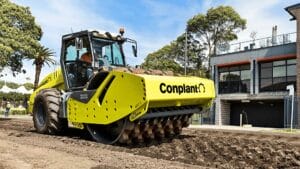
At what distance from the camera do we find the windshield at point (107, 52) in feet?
41.5

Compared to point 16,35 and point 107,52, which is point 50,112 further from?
point 16,35

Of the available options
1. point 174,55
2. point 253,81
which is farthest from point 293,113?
point 174,55

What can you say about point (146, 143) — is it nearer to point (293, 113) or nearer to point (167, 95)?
point (167, 95)

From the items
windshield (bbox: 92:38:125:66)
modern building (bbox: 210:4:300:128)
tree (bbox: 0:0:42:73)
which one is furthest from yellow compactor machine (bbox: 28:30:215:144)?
modern building (bbox: 210:4:300:128)

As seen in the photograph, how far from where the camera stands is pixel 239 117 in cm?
3922

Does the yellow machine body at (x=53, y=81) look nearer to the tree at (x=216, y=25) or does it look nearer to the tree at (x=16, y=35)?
the tree at (x=16, y=35)

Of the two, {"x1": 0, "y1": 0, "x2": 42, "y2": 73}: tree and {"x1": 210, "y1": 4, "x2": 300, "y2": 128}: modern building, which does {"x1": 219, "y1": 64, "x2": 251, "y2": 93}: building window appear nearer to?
{"x1": 210, "y1": 4, "x2": 300, "y2": 128}: modern building

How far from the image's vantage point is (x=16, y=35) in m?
25.0

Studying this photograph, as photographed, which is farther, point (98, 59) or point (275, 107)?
point (275, 107)

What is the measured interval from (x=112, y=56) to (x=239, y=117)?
27.9m

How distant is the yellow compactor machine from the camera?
1047 centimetres

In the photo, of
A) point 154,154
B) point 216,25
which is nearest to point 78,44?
point 154,154

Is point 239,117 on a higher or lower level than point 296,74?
lower

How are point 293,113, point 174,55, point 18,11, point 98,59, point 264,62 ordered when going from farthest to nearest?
point 174,55
point 264,62
point 293,113
point 18,11
point 98,59
